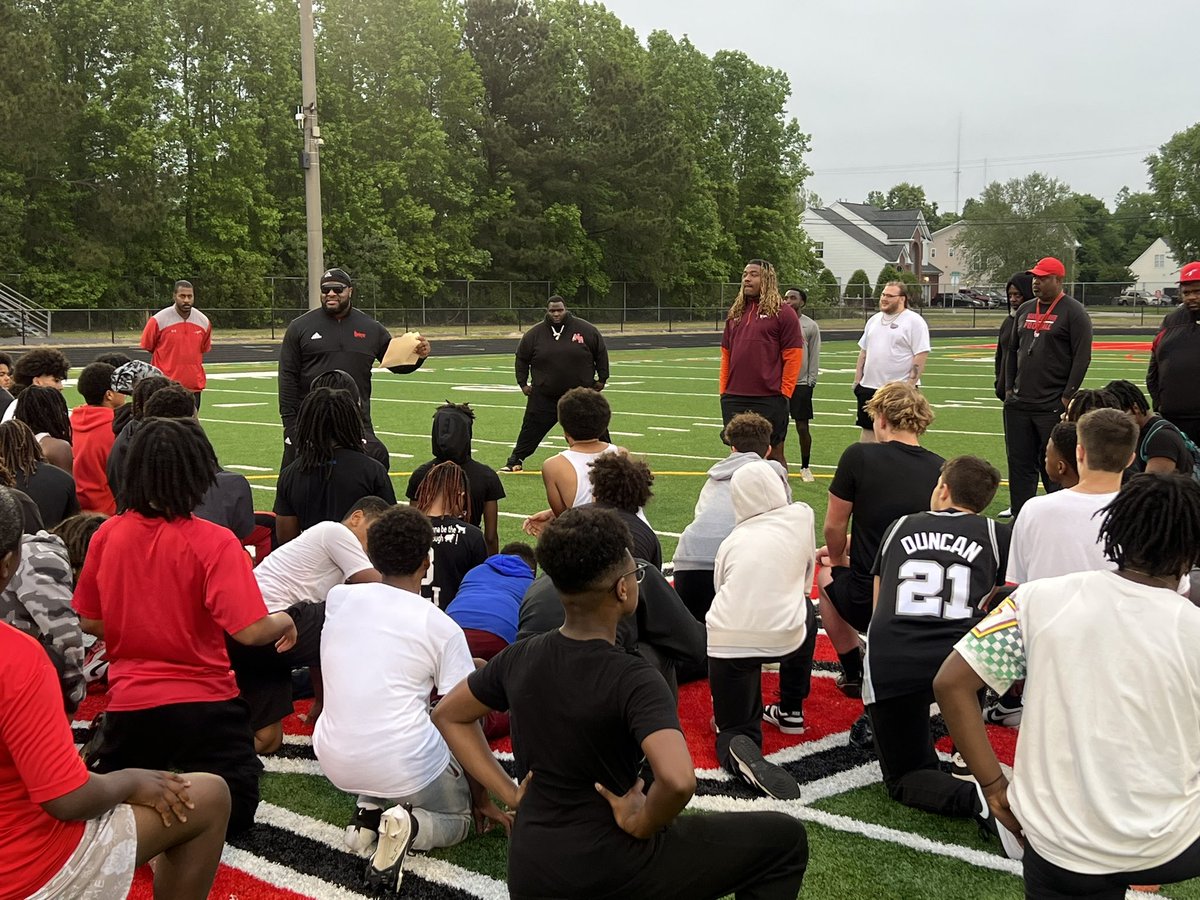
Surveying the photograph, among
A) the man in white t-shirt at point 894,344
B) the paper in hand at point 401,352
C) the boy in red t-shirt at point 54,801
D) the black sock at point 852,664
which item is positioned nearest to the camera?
the boy in red t-shirt at point 54,801

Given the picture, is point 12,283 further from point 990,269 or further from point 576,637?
point 990,269

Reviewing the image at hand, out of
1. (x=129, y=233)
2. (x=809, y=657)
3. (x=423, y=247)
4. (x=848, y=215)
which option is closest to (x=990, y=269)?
(x=848, y=215)

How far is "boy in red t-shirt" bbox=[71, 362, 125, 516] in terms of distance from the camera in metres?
7.50

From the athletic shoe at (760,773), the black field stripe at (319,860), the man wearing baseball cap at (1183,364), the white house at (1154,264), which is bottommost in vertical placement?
the black field stripe at (319,860)

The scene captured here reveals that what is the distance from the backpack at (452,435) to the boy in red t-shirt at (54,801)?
3.52 m

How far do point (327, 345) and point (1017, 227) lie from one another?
90.9 metres

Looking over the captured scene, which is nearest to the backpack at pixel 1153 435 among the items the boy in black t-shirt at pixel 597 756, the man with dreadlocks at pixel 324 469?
the man with dreadlocks at pixel 324 469

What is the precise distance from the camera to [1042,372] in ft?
31.1

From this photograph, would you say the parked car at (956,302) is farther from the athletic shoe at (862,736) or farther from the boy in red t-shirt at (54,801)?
the boy in red t-shirt at (54,801)

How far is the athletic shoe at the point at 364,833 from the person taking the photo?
4270mm

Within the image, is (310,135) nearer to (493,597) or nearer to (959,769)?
(493,597)

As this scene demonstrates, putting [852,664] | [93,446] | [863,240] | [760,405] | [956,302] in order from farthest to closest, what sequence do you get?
1. [863,240]
2. [956,302]
3. [760,405]
4. [93,446]
5. [852,664]

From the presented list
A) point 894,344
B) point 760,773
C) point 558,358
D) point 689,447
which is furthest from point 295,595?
point 689,447

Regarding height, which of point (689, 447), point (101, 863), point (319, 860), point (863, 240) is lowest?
point (319, 860)
